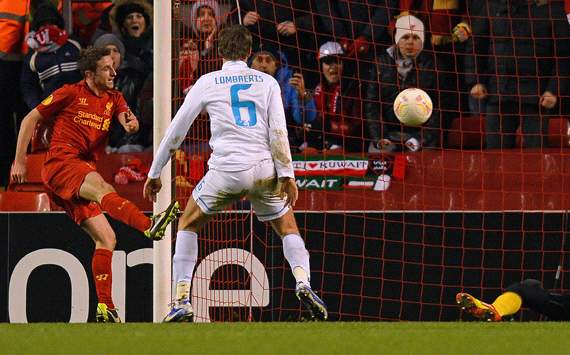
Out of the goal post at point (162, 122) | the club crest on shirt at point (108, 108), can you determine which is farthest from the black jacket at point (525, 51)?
the club crest on shirt at point (108, 108)

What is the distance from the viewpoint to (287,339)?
5.87 m

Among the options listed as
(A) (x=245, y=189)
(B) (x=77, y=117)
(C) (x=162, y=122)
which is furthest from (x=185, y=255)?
(B) (x=77, y=117)

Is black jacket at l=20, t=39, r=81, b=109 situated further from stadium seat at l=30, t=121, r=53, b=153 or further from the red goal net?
the red goal net

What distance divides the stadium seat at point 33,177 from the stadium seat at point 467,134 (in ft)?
11.6

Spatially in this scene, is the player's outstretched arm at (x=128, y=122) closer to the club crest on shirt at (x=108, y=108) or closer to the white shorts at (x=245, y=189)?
the club crest on shirt at (x=108, y=108)

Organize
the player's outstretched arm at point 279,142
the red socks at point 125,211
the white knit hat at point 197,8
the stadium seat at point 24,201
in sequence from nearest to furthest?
the player's outstretched arm at point 279,142, the red socks at point 125,211, the white knit hat at point 197,8, the stadium seat at point 24,201

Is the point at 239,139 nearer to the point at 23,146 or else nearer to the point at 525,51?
the point at 23,146

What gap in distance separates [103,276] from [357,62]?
11.8 ft

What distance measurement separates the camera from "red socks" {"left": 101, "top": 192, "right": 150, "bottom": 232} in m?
8.48

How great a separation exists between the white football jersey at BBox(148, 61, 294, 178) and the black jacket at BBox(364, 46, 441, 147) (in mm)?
3431

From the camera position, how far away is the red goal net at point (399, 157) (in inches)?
401

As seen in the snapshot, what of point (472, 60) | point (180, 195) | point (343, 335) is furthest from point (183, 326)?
point (472, 60)

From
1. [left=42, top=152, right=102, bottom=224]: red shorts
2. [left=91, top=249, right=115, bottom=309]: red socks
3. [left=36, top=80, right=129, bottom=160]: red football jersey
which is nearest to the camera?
[left=91, top=249, right=115, bottom=309]: red socks

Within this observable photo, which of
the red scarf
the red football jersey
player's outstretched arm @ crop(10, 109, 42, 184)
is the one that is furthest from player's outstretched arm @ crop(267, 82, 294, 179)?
the red scarf
